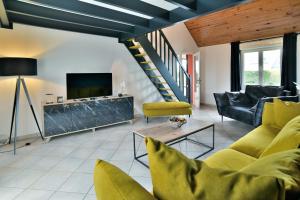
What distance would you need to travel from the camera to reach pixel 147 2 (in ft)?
10.0

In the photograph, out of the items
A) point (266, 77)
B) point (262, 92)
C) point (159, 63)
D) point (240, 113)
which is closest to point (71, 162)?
point (159, 63)

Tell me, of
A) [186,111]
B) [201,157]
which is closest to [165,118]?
[186,111]

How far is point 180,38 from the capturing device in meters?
6.81

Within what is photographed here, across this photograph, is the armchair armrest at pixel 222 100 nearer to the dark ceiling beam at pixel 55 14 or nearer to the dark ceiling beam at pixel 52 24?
the dark ceiling beam at pixel 55 14

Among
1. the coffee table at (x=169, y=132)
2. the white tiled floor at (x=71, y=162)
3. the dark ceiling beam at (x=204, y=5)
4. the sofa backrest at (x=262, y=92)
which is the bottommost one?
the white tiled floor at (x=71, y=162)

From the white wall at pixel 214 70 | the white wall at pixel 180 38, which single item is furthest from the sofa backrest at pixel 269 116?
the white wall at pixel 180 38

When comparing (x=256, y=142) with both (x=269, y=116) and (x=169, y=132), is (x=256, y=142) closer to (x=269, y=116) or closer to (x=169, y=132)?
(x=269, y=116)

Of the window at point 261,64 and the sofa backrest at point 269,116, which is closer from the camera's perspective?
the sofa backrest at point 269,116

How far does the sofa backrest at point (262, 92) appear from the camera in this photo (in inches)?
177

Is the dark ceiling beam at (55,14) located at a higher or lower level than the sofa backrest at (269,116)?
higher

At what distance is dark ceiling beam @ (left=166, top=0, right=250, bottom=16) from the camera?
260 cm

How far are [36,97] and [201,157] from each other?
3.32m

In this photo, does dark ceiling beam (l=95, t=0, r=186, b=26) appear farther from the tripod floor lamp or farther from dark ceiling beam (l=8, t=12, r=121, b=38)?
the tripod floor lamp

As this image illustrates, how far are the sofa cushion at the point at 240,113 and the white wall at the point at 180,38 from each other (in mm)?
2973
